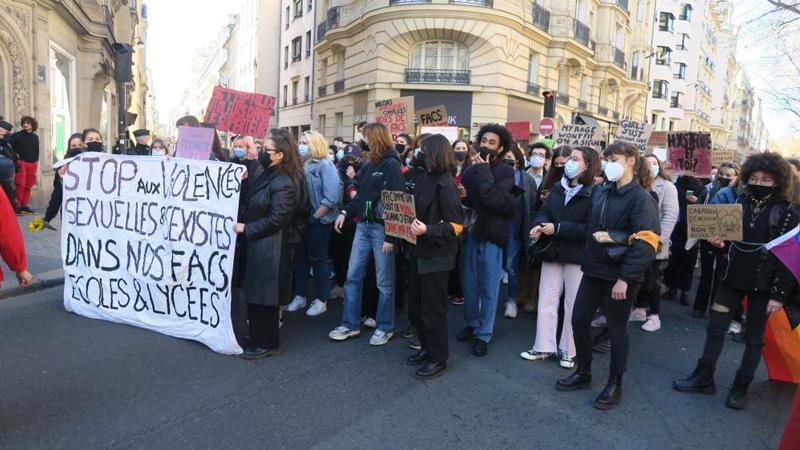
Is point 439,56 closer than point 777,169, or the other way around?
point 777,169

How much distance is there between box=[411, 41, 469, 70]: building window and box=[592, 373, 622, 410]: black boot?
21.3 meters

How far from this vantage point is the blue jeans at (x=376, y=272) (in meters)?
5.07

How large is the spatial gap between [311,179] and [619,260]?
3401 millimetres

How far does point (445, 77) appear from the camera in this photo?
23766mm

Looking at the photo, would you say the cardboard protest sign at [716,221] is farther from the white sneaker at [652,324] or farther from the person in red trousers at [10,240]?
the person in red trousers at [10,240]

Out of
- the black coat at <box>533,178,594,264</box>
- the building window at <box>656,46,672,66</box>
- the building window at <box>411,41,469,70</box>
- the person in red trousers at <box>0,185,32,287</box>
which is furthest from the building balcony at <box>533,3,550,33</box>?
the building window at <box>656,46,672,66</box>

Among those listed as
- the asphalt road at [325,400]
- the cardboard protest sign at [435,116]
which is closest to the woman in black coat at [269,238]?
Result: the asphalt road at [325,400]

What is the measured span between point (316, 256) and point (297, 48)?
108 ft

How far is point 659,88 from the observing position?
49188mm

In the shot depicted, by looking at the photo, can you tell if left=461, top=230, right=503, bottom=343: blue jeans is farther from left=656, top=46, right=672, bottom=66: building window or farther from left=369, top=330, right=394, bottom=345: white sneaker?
left=656, top=46, right=672, bottom=66: building window

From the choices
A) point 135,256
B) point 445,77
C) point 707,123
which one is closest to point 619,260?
point 135,256

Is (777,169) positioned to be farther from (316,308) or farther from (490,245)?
(316,308)

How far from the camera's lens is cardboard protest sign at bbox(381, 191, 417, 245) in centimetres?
429

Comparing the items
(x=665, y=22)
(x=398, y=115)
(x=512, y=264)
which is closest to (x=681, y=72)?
(x=665, y=22)
